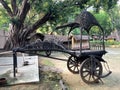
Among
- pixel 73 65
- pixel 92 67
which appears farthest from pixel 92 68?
pixel 73 65

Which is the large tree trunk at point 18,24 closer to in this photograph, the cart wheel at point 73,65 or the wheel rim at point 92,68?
the cart wheel at point 73,65

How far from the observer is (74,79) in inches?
305

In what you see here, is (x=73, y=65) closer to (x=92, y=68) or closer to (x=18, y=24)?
(x=92, y=68)

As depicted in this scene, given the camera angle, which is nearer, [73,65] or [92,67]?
[92,67]

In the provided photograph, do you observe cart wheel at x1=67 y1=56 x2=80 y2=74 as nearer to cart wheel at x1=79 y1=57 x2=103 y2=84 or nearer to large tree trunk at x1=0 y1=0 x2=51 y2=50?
cart wheel at x1=79 y1=57 x2=103 y2=84

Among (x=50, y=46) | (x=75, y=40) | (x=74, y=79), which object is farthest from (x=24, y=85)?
(x=75, y=40)

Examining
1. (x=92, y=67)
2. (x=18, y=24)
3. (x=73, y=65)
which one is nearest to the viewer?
(x=92, y=67)

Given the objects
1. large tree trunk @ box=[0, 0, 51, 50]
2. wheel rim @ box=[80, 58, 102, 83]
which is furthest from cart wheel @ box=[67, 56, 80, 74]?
large tree trunk @ box=[0, 0, 51, 50]

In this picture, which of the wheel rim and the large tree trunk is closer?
the wheel rim

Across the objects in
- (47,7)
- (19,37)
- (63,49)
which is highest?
(47,7)

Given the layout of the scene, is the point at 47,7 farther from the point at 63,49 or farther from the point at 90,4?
the point at 63,49

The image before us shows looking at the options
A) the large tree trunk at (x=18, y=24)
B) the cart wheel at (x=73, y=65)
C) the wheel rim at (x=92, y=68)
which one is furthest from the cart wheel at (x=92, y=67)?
the large tree trunk at (x=18, y=24)

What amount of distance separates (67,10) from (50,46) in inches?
292

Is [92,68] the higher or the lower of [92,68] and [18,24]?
the lower
